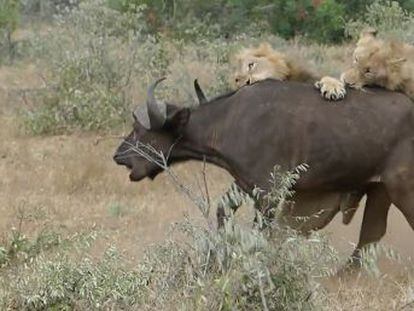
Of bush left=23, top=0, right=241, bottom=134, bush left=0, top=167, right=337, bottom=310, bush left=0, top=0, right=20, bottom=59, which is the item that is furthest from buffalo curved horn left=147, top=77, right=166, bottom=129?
bush left=0, top=0, right=20, bottom=59

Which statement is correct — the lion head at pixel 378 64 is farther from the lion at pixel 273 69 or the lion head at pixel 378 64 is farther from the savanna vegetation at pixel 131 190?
the savanna vegetation at pixel 131 190

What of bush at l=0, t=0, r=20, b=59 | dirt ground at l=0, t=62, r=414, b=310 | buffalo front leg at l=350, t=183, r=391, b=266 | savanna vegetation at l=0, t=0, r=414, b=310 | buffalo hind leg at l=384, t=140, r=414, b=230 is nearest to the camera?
savanna vegetation at l=0, t=0, r=414, b=310

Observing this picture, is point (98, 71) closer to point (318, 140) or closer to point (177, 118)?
point (177, 118)

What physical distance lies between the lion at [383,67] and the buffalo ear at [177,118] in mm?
1148

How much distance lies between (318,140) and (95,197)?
4166 millimetres

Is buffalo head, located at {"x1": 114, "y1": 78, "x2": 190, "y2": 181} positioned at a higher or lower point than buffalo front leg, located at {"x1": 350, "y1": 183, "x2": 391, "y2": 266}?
higher

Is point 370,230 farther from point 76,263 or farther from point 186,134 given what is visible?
point 76,263

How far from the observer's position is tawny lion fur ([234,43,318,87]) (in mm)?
8773

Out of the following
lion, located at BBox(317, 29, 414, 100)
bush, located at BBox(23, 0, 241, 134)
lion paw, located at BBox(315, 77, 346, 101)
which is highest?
lion, located at BBox(317, 29, 414, 100)

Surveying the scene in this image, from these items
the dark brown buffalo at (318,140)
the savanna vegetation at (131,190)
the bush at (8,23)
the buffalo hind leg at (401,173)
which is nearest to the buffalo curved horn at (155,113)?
the dark brown buffalo at (318,140)

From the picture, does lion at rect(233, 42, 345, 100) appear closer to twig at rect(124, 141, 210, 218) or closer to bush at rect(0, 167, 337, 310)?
twig at rect(124, 141, 210, 218)

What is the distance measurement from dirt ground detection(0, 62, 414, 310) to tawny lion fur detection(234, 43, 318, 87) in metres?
1.34

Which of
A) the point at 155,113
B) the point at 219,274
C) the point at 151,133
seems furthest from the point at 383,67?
the point at 219,274

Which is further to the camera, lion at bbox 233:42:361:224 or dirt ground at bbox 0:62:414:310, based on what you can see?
dirt ground at bbox 0:62:414:310
